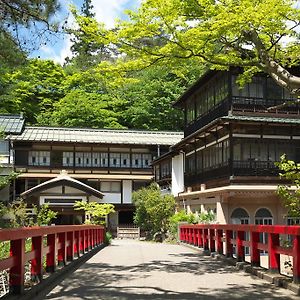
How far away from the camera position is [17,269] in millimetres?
7875

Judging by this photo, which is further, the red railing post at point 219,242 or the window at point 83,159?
the window at point 83,159

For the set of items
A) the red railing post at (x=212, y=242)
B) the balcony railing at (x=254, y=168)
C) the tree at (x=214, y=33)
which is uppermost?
the tree at (x=214, y=33)

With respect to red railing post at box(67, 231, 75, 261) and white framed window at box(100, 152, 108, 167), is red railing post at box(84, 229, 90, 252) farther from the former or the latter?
white framed window at box(100, 152, 108, 167)

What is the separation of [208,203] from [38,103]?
32021 mm

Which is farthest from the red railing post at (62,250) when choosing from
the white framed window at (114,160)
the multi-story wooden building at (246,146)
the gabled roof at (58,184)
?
the white framed window at (114,160)

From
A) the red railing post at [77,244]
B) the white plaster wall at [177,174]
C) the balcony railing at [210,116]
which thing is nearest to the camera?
the red railing post at [77,244]

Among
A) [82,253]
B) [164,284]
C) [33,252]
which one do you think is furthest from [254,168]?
[33,252]

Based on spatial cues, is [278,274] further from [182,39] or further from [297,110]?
[297,110]

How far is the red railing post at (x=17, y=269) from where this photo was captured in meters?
7.80

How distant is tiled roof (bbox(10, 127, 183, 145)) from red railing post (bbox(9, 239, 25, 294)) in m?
35.8

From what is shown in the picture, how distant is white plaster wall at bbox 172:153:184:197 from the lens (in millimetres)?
34803

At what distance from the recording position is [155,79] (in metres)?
52.4

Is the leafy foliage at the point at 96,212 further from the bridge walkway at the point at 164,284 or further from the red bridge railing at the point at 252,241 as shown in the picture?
the bridge walkway at the point at 164,284

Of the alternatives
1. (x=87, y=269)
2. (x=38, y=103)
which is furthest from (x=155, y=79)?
(x=87, y=269)
